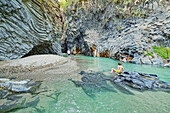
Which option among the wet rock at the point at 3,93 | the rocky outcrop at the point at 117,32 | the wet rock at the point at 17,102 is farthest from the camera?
the rocky outcrop at the point at 117,32

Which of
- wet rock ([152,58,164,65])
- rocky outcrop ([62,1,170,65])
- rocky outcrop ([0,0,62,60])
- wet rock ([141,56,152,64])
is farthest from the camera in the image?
rocky outcrop ([62,1,170,65])

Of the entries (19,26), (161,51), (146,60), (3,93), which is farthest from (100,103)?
(161,51)

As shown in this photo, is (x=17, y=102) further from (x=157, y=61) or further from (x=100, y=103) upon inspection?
(x=157, y=61)

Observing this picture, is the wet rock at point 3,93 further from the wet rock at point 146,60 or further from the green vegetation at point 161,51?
the green vegetation at point 161,51

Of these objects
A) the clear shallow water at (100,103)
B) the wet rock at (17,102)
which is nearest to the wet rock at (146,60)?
the clear shallow water at (100,103)

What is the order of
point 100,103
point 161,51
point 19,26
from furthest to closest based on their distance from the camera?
point 161,51 < point 19,26 < point 100,103

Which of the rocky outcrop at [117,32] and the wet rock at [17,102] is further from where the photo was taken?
the rocky outcrop at [117,32]

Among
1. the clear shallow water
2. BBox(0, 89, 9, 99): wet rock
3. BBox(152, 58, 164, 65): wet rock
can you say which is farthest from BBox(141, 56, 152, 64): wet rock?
BBox(0, 89, 9, 99): wet rock

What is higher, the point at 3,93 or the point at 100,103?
the point at 3,93

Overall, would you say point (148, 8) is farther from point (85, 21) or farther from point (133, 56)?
point (85, 21)

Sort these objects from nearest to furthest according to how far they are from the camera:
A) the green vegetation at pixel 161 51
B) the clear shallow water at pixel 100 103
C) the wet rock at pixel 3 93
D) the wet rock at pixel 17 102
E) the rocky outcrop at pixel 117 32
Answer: the wet rock at pixel 17 102, the clear shallow water at pixel 100 103, the wet rock at pixel 3 93, the green vegetation at pixel 161 51, the rocky outcrop at pixel 117 32

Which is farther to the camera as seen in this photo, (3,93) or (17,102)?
(3,93)

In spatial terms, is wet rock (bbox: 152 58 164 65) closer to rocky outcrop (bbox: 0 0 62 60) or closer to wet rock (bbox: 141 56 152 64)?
wet rock (bbox: 141 56 152 64)

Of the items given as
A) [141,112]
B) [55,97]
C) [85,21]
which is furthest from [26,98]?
[85,21]
